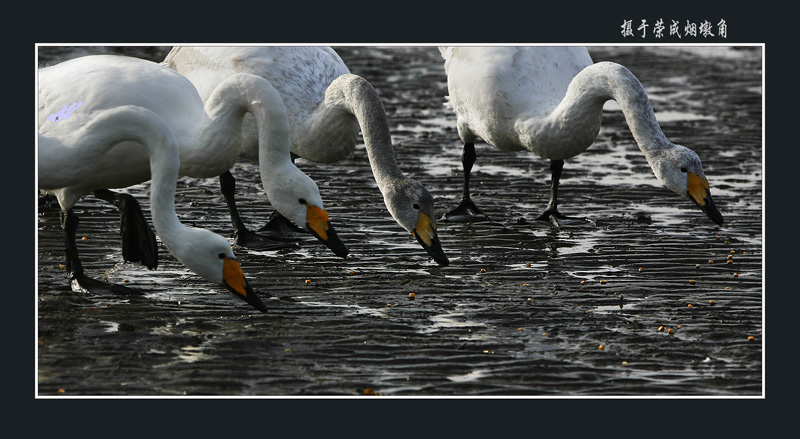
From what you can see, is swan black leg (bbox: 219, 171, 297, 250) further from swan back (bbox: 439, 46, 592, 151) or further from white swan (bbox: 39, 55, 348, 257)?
swan back (bbox: 439, 46, 592, 151)

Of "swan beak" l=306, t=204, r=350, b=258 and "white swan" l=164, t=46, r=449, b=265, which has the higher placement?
"white swan" l=164, t=46, r=449, b=265

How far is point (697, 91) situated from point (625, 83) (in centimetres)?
806

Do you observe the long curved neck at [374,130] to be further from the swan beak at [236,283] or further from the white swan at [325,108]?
the swan beak at [236,283]

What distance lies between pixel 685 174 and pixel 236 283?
11.8ft

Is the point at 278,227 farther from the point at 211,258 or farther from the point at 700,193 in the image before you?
the point at 700,193

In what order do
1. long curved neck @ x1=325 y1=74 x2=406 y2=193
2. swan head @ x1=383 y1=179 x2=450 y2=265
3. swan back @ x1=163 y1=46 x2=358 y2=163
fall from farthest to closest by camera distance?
swan back @ x1=163 y1=46 x2=358 y2=163, long curved neck @ x1=325 y1=74 x2=406 y2=193, swan head @ x1=383 y1=179 x2=450 y2=265

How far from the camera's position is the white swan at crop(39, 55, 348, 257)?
8.32 metres

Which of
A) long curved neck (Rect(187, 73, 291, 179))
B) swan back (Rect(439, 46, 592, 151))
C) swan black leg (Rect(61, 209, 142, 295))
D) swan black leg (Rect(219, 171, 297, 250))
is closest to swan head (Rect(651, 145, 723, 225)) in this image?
swan back (Rect(439, 46, 592, 151))

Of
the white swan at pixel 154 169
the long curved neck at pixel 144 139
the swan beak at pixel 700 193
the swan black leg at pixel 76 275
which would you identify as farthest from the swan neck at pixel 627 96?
the swan black leg at pixel 76 275

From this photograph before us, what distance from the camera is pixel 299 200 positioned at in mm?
8383

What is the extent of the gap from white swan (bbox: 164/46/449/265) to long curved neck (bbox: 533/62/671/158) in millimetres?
1530

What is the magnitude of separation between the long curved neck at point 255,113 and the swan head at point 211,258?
1057mm

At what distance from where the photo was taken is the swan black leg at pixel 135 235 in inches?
348

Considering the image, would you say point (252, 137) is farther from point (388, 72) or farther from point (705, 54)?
point (705, 54)
